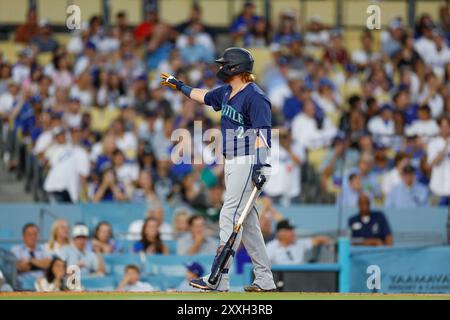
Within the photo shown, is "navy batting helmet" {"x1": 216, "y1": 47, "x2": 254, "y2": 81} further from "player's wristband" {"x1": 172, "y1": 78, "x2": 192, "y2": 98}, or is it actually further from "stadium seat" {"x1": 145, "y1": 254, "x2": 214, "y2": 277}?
"stadium seat" {"x1": 145, "y1": 254, "x2": 214, "y2": 277}

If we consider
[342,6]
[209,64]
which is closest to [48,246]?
[209,64]

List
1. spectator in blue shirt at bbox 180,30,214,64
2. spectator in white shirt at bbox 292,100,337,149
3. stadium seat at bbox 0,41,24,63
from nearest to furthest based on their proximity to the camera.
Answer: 1. spectator in white shirt at bbox 292,100,337,149
2. stadium seat at bbox 0,41,24,63
3. spectator in blue shirt at bbox 180,30,214,64

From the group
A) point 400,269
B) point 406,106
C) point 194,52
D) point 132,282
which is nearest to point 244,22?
point 194,52

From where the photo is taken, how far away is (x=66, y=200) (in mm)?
16641

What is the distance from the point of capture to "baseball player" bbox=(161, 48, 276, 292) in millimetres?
10172

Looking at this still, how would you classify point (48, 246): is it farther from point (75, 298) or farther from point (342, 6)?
point (342, 6)

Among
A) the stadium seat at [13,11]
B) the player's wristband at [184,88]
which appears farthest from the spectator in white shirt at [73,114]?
the player's wristband at [184,88]

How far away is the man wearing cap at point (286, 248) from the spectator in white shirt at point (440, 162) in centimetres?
284

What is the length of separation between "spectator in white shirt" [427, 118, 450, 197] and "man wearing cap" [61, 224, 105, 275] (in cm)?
507

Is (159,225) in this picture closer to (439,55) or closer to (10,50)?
(10,50)

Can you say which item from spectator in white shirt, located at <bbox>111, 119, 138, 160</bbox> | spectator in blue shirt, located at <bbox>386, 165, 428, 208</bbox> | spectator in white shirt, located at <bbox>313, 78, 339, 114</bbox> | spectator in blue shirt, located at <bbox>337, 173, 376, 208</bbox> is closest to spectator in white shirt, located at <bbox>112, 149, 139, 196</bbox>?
spectator in white shirt, located at <bbox>111, 119, 138, 160</bbox>

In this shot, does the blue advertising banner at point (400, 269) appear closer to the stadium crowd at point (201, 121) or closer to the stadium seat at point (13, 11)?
the stadium crowd at point (201, 121)

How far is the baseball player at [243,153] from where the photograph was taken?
33.4ft
